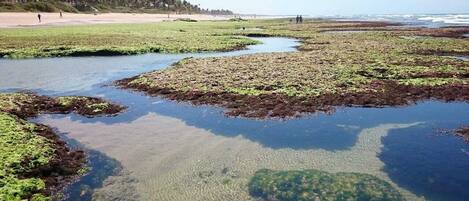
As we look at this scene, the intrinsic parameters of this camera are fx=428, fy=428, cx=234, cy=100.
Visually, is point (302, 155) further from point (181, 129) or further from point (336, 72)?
point (336, 72)

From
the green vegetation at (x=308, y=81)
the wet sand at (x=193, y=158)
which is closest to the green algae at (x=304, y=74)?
the green vegetation at (x=308, y=81)

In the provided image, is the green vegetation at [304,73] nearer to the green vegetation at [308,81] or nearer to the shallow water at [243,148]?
the green vegetation at [308,81]

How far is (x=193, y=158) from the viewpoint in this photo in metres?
13.8

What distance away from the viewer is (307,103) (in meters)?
19.7

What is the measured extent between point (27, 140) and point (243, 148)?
726 cm

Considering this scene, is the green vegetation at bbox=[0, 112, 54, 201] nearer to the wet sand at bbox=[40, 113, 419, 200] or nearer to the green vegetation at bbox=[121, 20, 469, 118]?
the wet sand at bbox=[40, 113, 419, 200]

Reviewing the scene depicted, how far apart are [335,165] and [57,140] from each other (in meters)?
9.64

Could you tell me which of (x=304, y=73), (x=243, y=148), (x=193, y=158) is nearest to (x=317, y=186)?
(x=243, y=148)

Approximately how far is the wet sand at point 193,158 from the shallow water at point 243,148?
3 cm

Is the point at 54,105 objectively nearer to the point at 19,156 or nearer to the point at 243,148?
the point at 19,156

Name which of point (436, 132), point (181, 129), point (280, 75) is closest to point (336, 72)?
point (280, 75)

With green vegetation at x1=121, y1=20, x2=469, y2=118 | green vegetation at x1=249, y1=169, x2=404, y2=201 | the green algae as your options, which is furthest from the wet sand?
the green algae

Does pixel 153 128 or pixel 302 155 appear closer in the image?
pixel 302 155

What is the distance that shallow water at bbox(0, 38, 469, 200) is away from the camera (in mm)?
11602
